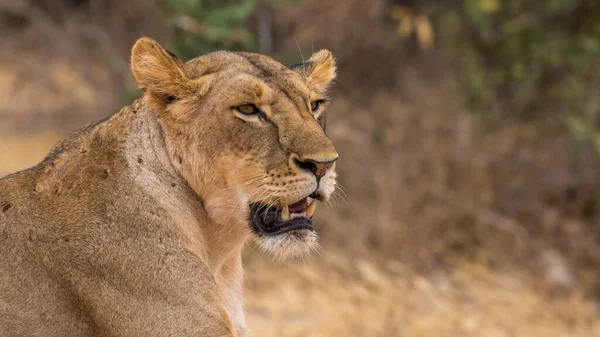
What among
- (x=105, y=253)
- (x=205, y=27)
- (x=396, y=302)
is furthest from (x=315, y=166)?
(x=396, y=302)

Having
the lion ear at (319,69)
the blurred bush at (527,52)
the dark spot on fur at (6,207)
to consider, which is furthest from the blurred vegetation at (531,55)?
the dark spot on fur at (6,207)

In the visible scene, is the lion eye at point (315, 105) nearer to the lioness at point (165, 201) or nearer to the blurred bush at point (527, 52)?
the lioness at point (165, 201)

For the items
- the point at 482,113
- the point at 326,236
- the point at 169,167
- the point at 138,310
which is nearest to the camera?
the point at 138,310

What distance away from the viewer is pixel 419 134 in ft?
31.2

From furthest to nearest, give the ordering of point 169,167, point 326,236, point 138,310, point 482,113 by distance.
Answer: point 482,113, point 326,236, point 169,167, point 138,310

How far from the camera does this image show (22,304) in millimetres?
3252

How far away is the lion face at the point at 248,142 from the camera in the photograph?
3432 millimetres

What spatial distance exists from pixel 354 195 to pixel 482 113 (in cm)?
155

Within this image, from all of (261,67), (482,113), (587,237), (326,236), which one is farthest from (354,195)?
(261,67)

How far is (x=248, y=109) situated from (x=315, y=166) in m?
0.33

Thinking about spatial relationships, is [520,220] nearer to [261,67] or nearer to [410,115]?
[410,115]

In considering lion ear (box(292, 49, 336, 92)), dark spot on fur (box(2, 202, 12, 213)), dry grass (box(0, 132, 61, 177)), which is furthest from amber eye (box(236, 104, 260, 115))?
dry grass (box(0, 132, 61, 177))

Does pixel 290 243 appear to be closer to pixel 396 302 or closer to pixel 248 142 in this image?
pixel 248 142

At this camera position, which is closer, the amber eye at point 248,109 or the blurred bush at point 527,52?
the amber eye at point 248,109
